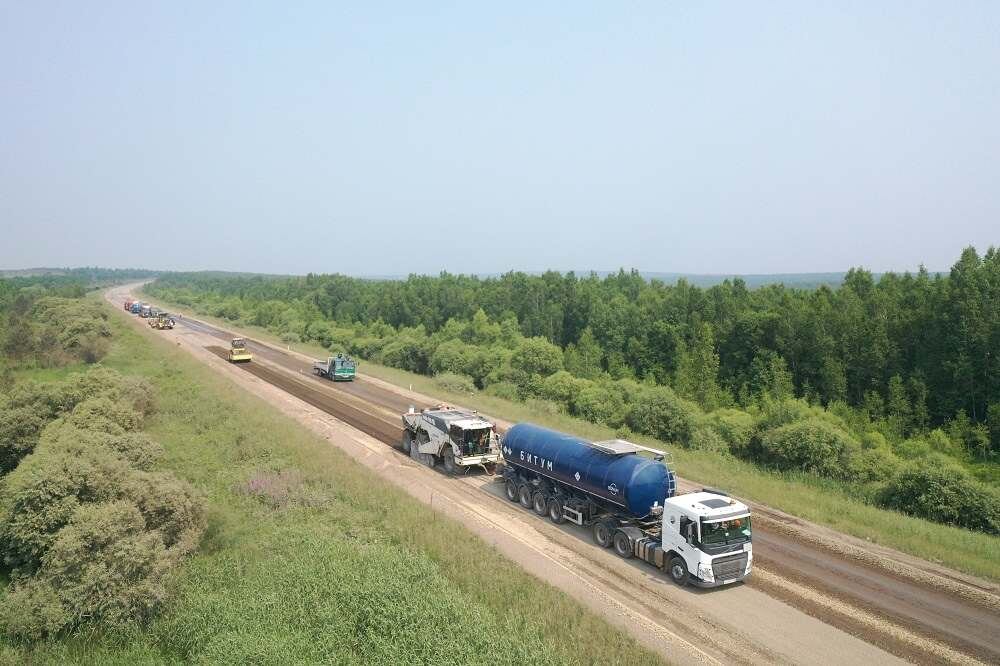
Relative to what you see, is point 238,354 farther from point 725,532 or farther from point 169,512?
point 725,532

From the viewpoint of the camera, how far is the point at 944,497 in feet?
76.5

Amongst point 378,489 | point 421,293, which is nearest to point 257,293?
point 421,293

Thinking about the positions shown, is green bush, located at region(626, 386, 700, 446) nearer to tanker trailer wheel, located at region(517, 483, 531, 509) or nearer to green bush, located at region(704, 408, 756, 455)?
green bush, located at region(704, 408, 756, 455)

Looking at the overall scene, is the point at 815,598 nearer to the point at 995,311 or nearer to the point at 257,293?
the point at 995,311

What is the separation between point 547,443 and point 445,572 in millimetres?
6965

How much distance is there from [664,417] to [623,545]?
20727 millimetres

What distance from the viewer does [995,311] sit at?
5100 centimetres

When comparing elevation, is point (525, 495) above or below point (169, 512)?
below

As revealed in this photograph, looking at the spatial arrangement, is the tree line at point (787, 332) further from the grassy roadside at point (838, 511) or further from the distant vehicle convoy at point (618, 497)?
the distant vehicle convoy at point (618, 497)

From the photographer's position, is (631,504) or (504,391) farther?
(504,391)

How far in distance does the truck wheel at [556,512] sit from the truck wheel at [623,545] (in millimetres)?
2790

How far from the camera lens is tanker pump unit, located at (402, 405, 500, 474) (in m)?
26.9

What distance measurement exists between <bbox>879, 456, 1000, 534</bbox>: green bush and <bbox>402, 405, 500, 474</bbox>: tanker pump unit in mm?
16600

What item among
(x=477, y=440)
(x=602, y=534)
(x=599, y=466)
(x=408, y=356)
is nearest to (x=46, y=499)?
(x=477, y=440)
